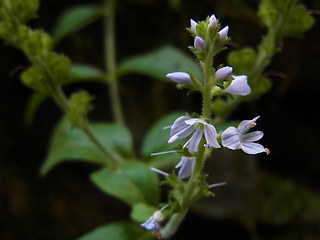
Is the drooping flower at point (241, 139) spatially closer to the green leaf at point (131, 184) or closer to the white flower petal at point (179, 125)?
the white flower petal at point (179, 125)

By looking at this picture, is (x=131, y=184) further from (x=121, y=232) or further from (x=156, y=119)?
(x=156, y=119)

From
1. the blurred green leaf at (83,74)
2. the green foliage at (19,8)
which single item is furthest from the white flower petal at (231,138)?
the blurred green leaf at (83,74)

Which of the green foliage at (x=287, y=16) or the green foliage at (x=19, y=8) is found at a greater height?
the green foliage at (x=19, y=8)

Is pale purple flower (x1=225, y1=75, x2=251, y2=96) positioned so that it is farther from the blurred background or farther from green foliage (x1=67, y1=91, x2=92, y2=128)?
the blurred background

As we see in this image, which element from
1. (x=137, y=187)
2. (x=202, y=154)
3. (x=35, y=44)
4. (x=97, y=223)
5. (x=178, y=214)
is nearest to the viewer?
(x=202, y=154)

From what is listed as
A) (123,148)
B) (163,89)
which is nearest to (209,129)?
(123,148)

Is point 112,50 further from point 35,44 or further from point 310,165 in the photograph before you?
point 310,165
